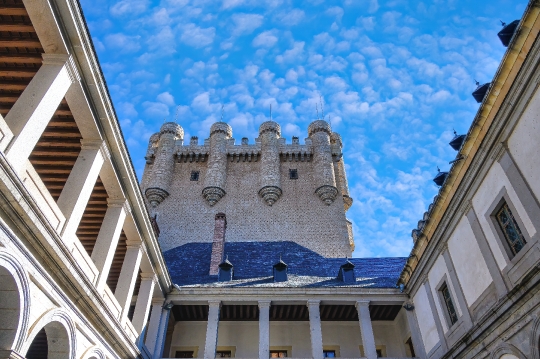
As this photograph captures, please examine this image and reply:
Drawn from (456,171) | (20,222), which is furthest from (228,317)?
(20,222)

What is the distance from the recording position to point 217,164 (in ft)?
112

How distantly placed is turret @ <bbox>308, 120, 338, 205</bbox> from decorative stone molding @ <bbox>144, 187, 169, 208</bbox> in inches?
477

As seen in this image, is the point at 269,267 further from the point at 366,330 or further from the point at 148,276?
the point at 148,276

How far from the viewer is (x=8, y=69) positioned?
909 centimetres

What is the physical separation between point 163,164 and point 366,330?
76.7 feet

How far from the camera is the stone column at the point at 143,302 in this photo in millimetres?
14008

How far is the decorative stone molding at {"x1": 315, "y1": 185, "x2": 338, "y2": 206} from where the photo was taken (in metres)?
32.5

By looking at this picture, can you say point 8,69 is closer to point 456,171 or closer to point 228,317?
point 456,171

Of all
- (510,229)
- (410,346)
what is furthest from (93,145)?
(410,346)

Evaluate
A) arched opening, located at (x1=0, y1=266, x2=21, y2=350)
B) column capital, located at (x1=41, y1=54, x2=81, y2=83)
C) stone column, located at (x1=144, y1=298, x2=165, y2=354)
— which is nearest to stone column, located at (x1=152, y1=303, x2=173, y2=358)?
stone column, located at (x1=144, y1=298, x2=165, y2=354)

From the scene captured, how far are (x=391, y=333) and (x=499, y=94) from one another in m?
12.7

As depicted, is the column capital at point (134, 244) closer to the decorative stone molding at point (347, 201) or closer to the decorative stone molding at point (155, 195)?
the decorative stone molding at point (155, 195)

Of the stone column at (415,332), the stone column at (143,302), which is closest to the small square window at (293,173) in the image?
the stone column at (415,332)

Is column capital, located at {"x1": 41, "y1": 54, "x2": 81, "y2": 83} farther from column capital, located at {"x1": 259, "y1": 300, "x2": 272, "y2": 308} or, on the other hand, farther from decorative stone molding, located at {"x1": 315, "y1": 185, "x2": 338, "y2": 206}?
decorative stone molding, located at {"x1": 315, "y1": 185, "x2": 338, "y2": 206}
